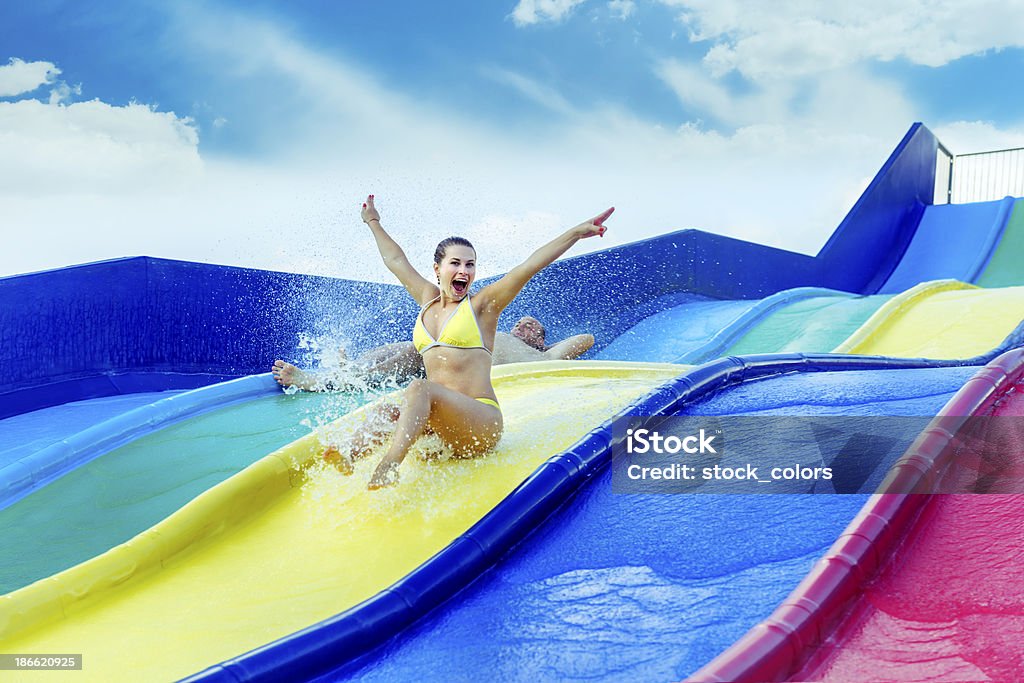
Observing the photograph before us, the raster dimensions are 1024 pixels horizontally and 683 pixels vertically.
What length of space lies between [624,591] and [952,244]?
1048 cm

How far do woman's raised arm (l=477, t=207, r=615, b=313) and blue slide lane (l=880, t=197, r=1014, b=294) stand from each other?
8.55m

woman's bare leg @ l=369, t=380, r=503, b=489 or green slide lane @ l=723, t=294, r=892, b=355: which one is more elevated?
green slide lane @ l=723, t=294, r=892, b=355

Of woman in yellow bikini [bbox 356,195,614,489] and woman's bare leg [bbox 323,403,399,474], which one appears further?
woman's bare leg [bbox 323,403,399,474]

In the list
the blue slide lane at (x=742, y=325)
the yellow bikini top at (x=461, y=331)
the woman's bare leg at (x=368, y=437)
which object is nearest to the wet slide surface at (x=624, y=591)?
the yellow bikini top at (x=461, y=331)

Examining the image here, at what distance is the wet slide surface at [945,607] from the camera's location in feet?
5.29

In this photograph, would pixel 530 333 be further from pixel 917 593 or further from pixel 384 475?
pixel 917 593

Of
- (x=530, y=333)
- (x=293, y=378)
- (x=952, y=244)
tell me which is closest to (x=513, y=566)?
(x=293, y=378)

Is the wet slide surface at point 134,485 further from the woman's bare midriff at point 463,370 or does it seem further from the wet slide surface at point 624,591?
the wet slide surface at point 624,591

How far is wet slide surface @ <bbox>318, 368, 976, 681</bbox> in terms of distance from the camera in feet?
6.39

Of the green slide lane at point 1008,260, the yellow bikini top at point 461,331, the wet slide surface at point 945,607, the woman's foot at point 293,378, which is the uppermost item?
the green slide lane at point 1008,260

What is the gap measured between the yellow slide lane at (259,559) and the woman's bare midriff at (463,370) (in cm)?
24

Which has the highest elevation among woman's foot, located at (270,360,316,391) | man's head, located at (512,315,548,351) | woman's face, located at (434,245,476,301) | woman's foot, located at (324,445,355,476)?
A: man's head, located at (512,315,548,351)

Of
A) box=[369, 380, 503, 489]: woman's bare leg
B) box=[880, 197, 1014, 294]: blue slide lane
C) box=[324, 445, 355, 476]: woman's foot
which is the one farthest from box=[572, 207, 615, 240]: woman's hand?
box=[880, 197, 1014, 294]: blue slide lane

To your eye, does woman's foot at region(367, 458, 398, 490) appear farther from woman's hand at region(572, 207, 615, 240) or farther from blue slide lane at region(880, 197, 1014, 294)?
blue slide lane at region(880, 197, 1014, 294)
